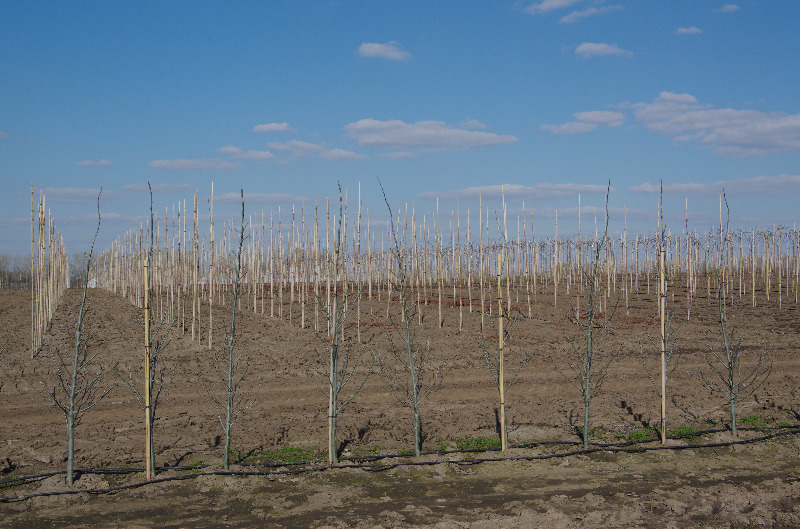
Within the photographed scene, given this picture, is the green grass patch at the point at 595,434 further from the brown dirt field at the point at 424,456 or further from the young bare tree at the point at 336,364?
the young bare tree at the point at 336,364

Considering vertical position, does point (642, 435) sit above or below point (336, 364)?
below

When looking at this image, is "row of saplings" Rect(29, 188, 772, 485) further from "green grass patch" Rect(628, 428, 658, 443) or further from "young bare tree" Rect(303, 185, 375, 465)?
"green grass patch" Rect(628, 428, 658, 443)

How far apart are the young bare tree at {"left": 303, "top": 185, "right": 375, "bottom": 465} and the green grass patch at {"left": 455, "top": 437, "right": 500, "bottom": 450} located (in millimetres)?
1671

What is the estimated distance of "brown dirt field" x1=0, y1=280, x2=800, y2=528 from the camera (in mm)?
6668

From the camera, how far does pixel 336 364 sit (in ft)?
26.4

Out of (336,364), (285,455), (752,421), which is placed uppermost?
(336,364)

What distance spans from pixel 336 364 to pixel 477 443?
2605 millimetres

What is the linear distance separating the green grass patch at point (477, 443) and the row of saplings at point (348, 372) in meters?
0.41

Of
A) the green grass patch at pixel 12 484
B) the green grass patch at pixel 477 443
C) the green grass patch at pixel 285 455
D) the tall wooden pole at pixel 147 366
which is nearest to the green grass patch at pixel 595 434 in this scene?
the green grass patch at pixel 477 443

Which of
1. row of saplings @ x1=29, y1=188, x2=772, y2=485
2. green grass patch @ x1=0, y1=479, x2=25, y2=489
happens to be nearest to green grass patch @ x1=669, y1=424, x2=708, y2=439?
row of saplings @ x1=29, y1=188, x2=772, y2=485

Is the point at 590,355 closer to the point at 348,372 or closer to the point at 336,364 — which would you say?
the point at 336,364

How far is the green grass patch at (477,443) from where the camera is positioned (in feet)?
29.6

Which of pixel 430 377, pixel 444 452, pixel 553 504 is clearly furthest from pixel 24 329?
pixel 553 504

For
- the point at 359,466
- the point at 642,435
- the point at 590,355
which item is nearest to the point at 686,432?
the point at 642,435
